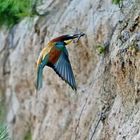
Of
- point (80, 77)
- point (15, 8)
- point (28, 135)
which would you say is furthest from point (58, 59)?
point (28, 135)

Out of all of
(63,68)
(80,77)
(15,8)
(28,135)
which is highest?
(15,8)

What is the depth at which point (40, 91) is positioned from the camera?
20.0 feet

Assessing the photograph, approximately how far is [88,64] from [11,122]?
7.54ft

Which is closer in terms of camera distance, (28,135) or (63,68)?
(63,68)

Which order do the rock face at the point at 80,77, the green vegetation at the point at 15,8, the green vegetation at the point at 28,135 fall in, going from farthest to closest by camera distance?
the green vegetation at the point at 28,135, the green vegetation at the point at 15,8, the rock face at the point at 80,77

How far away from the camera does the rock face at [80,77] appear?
353 cm

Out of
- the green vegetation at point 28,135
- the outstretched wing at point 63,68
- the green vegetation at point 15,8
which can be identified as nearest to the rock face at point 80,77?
the green vegetation at point 28,135

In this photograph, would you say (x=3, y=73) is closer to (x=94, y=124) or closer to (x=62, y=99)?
(x=62, y=99)

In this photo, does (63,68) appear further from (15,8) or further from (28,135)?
(28,135)

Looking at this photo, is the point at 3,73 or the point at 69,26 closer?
the point at 69,26

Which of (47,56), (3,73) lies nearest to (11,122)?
(3,73)

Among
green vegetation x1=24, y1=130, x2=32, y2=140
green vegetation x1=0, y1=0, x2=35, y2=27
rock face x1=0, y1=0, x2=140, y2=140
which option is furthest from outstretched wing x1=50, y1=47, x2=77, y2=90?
green vegetation x1=24, y1=130, x2=32, y2=140

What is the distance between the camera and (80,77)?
16.6ft

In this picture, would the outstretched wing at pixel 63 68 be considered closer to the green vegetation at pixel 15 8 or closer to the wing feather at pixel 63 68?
the wing feather at pixel 63 68
